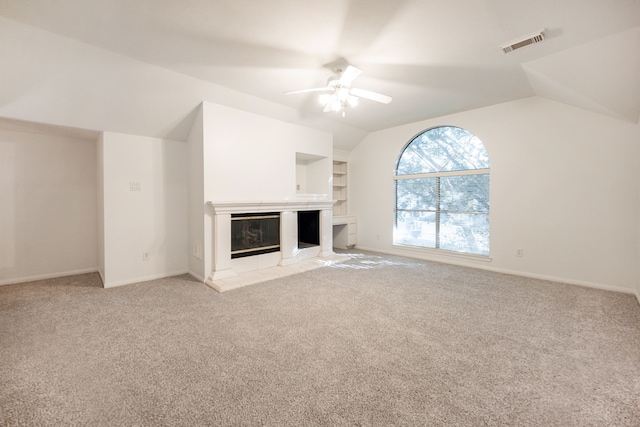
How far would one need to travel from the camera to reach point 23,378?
1.64m

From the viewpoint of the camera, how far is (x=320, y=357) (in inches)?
72.9

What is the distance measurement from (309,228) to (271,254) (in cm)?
120

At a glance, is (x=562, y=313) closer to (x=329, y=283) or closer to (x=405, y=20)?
(x=329, y=283)

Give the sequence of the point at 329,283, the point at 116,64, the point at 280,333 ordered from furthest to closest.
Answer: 1. the point at 329,283
2. the point at 116,64
3. the point at 280,333

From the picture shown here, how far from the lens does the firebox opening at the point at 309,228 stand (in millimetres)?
5099

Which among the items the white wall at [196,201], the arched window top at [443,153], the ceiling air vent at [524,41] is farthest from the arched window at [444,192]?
the white wall at [196,201]

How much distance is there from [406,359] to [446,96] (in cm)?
354

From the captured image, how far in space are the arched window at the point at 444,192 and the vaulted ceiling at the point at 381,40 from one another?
1239 millimetres

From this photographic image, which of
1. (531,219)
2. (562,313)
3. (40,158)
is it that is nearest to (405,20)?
(562,313)

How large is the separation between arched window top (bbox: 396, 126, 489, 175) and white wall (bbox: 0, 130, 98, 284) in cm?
548

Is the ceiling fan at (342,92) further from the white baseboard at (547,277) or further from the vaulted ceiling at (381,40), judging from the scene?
the white baseboard at (547,277)

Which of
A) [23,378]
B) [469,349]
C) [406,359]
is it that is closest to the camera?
[23,378]

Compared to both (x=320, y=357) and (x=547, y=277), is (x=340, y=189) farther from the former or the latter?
(x=320, y=357)

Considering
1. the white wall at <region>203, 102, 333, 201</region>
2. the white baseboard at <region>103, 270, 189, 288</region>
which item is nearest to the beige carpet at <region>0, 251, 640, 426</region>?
the white baseboard at <region>103, 270, 189, 288</region>
